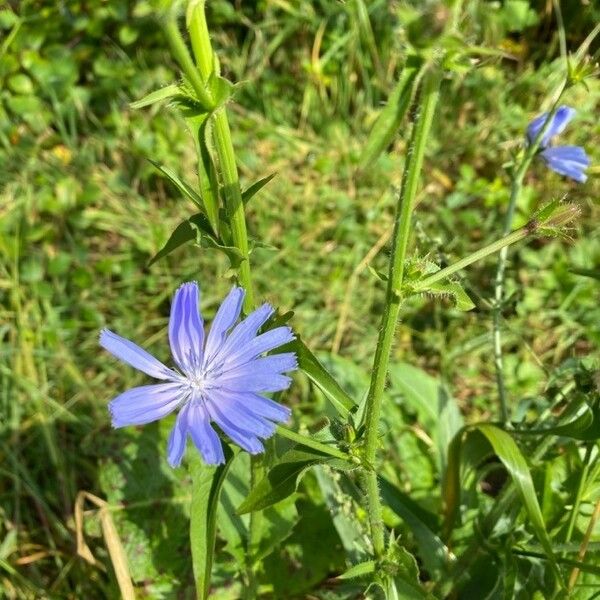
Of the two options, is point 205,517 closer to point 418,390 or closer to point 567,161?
point 418,390

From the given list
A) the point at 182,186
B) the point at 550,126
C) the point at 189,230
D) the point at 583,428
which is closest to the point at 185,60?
the point at 182,186

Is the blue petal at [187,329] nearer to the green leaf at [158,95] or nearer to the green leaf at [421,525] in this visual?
the green leaf at [158,95]

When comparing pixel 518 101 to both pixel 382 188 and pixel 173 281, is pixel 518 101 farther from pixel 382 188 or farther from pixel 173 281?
pixel 173 281

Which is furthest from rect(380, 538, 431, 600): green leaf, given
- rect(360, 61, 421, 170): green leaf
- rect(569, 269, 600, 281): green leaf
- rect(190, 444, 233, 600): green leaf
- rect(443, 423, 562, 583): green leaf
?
rect(360, 61, 421, 170): green leaf

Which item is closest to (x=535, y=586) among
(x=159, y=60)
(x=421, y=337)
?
(x=421, y=337)

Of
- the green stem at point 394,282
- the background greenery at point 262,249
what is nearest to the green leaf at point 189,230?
the green stem at point 394,282

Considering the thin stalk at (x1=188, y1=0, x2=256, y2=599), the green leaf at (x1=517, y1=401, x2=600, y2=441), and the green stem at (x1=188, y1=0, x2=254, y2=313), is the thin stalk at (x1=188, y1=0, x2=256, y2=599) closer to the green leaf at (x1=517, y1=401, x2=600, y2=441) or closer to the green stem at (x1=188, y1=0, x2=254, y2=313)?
the green stem at (x1=188, y1=0, x2=254, y2=313)
